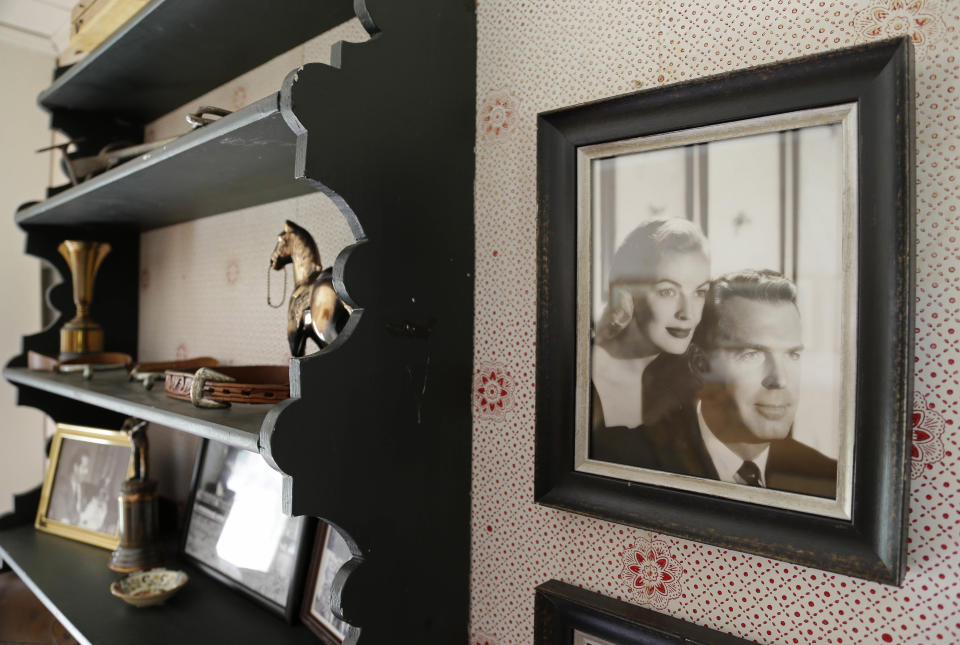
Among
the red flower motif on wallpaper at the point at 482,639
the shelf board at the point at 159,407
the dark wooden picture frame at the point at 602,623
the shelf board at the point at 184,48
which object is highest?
the shelf board at the point at 184,48

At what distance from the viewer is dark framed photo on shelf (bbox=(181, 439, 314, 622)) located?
106 centimetres

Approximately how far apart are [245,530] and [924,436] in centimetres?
113

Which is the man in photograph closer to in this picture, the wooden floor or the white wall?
the wooden floor

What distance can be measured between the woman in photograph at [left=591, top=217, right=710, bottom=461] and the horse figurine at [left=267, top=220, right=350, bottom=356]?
1.23 ft

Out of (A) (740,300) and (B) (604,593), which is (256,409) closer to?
(B) (604,593)

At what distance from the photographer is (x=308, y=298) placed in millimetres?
889

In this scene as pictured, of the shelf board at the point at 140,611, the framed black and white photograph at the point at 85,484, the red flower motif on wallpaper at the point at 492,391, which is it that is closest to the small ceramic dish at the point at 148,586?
the shelf board at the point at 140,611

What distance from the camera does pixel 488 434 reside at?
0.87m

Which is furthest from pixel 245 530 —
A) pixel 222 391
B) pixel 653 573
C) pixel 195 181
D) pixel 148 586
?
pixel 653 573

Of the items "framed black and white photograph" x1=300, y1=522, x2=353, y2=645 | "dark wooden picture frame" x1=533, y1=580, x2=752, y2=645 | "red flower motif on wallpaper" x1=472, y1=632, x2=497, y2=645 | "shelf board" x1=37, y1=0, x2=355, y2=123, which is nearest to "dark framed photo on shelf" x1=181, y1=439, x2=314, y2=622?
"framed black and white photograph" x1=300, y1=522, x2=353, y2=645

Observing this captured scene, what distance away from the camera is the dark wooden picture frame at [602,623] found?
669mm

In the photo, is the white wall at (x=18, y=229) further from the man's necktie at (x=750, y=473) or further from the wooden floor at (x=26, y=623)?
the man's necktie at (x=750, y=473)

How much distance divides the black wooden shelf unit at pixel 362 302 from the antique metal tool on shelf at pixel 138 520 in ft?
0.27

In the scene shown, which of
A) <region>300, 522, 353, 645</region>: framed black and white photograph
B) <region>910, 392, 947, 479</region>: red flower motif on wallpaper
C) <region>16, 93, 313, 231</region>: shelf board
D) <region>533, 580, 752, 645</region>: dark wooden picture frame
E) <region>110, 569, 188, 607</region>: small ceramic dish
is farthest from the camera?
<region>110, 569, 188, 607</region>: small ceramic dish
